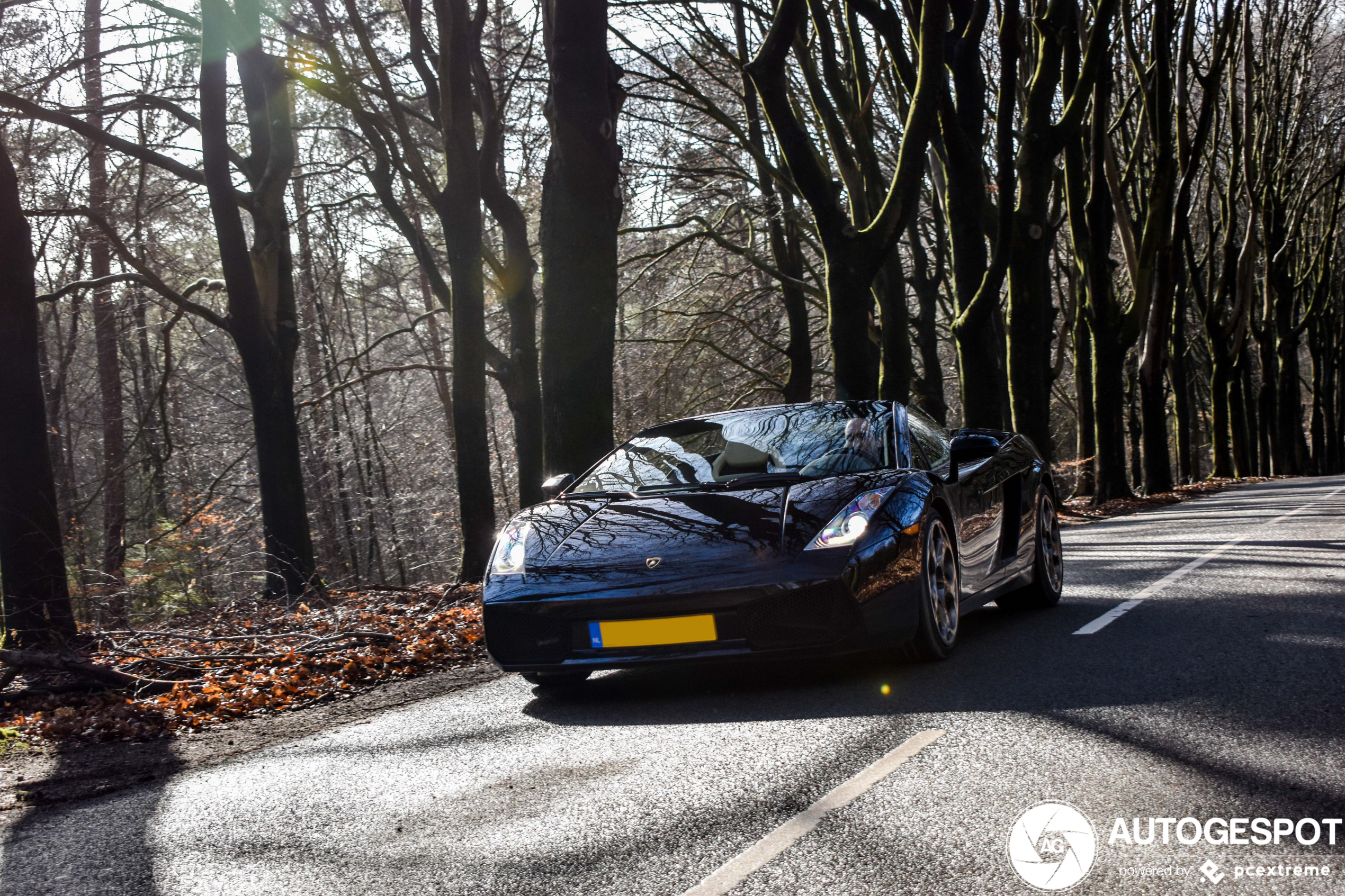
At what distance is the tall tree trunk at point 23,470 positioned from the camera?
7.91 m

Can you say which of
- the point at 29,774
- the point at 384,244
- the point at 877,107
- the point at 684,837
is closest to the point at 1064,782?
the point at 684,837

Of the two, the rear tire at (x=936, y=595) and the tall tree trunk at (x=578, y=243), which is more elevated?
the tall tree trunk at (x=578, y=243)

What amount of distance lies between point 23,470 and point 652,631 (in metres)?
5.34

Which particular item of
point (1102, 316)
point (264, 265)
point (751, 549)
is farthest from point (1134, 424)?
point (751, 549)

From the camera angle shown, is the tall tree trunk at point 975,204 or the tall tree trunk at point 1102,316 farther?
the tall tree trunk at point 1102,316

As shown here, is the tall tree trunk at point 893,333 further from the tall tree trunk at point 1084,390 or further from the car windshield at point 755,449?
the car windshield at point 755,449

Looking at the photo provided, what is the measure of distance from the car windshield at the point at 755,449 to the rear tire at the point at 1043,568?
5.86 feet

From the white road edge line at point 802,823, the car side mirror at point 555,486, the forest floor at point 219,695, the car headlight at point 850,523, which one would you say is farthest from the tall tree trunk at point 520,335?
the white road edge line at point 802,823

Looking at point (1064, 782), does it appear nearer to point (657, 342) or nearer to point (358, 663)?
point (358, 663)

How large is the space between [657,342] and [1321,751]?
20.9 m

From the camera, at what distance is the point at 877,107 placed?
23500 millimetres

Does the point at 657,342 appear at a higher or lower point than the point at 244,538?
higher

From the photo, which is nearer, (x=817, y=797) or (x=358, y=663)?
(x=817, y=797)

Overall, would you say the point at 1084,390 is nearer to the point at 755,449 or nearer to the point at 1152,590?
the point at 1152,590
